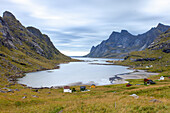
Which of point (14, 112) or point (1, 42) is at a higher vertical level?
point (1, 42)

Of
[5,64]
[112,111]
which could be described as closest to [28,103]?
[112,111]

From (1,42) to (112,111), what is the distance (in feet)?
749

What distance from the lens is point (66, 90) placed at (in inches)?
2598

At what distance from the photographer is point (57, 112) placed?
728 inches

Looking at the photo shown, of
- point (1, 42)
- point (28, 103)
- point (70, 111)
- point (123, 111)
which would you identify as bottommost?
point (28, 103)

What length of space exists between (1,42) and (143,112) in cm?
23132

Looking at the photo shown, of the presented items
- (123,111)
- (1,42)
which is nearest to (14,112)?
(123,111)

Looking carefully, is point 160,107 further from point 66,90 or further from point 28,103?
point 66,90

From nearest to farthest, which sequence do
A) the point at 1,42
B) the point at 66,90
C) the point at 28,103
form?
the point at 28,103, the point at 66,90, the point at 1,42

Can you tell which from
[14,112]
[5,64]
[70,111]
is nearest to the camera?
[70,111]

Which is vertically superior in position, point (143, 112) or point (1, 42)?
point (1, 42)

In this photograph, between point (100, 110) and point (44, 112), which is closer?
point (100, 110)

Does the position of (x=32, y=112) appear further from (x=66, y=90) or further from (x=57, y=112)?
(x=66, y=90)

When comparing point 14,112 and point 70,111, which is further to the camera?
point 14,112
